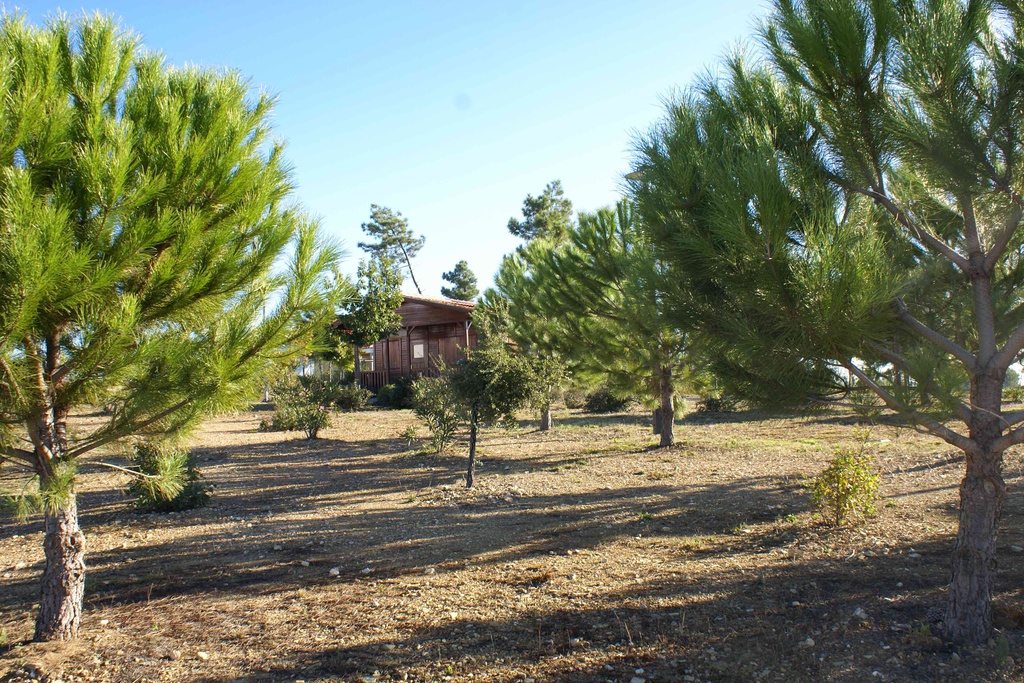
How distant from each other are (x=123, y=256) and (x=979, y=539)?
506cm

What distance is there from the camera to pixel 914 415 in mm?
3725

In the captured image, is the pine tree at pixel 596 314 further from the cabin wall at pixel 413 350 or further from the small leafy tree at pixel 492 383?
the cabin wall at pixel 413 350

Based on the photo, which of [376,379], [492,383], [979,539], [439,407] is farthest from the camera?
[376,379]

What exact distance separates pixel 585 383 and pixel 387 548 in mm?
8310

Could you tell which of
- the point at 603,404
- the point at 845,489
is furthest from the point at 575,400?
the point at 845,489

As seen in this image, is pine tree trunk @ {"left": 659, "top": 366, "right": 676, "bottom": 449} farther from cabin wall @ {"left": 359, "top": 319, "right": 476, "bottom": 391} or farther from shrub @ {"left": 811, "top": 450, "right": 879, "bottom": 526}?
cabin wall @ {"left": 359, "top": 319, "right": 476, "bottom": 391}

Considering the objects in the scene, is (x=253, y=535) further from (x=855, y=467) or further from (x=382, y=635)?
(x=855, y=467)

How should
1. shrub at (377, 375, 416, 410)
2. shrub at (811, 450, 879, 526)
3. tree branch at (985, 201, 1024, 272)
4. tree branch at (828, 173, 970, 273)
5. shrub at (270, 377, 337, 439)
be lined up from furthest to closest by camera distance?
1. shrub at (377, 375, 416, 410)
2. shrub at (270, 377, 337, 439)
3. shrub at (811, 450, 879, 526)
4. tree branch at (828, 173, 970, 273)
5. tree branch at (985, 201, 1024, 272)

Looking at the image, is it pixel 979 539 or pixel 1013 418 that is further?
pixel 979 539

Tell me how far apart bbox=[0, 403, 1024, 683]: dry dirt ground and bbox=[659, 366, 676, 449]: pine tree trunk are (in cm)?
285

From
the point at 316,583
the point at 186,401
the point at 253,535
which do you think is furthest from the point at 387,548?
the point at 186,401

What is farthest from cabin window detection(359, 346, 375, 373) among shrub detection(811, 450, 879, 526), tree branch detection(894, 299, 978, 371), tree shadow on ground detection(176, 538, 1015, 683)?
tree branch detection(894, 299, 978, 371)

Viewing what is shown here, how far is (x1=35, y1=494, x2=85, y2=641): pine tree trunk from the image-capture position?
445 cm

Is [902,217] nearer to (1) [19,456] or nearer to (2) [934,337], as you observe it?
(2) [934,337]
